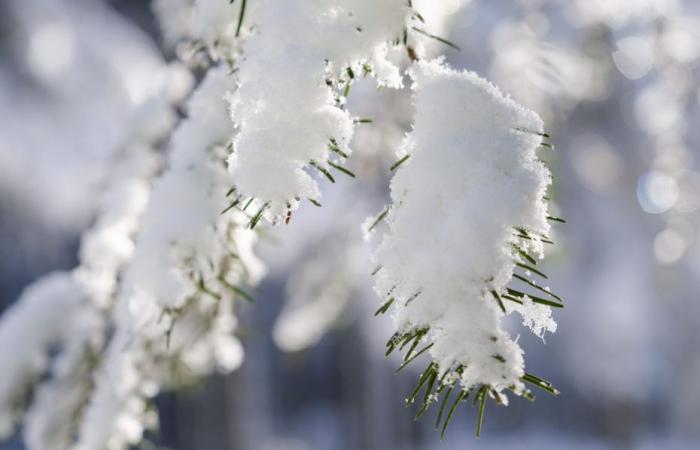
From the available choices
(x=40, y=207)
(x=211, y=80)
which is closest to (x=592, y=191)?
(x=40, y=207)

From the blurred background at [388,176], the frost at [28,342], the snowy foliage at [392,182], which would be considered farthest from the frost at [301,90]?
the frost at [28,342]

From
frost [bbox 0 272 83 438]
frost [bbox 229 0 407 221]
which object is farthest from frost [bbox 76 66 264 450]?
frost [bbox 0 272 83 438]

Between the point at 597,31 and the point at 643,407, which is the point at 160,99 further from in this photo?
the point at 643,407

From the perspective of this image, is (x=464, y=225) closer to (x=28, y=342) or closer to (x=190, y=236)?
(x=190, y=236)

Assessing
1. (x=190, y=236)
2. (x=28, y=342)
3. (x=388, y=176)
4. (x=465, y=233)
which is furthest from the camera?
(x=388, y=176)

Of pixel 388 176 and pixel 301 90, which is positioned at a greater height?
pixel 388 176

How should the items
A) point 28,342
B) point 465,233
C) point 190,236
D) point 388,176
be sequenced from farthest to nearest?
1. point 388,176
2. point 28,342
3. point 190,236
4. point 465,233

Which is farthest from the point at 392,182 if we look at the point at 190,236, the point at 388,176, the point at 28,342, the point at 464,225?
the point at 388,176
